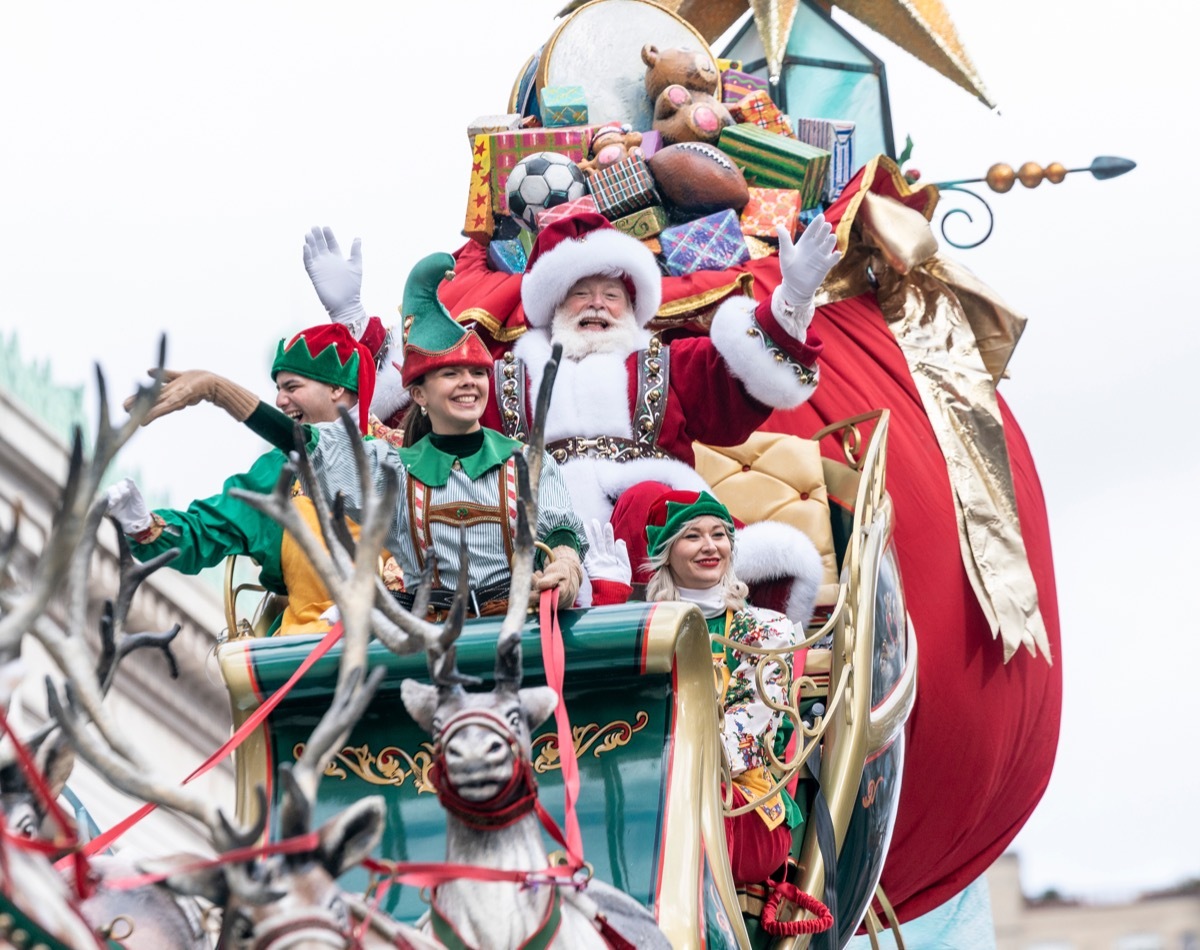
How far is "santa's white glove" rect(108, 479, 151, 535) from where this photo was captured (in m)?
4.54

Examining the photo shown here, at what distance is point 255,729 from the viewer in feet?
13.8

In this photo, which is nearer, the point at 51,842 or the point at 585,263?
the point at 51,842

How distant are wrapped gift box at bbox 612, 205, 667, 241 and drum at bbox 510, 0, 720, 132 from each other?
25.8 inches

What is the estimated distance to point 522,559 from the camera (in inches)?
144

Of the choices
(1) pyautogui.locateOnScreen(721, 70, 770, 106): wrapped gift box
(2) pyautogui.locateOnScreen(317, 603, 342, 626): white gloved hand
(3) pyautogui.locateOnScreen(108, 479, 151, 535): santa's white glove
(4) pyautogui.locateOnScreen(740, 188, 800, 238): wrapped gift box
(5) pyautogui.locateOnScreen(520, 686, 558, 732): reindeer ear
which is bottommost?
(2) pyautogui.locateOnScreen(317, 603, 342, 626): white gloved hand

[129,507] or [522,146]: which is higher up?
[522,146]

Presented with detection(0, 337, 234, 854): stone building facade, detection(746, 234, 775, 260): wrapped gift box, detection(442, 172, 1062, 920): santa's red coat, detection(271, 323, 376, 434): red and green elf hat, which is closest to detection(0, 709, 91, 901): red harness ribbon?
detection(271, 323, 376, 434): red and green elf hat

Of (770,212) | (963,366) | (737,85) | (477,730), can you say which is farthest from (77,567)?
(737,85)

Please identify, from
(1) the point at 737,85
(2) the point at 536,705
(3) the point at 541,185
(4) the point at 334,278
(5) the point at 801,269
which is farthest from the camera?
(1) the point at 737,85

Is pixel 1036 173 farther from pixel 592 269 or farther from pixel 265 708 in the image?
pixel 265 708

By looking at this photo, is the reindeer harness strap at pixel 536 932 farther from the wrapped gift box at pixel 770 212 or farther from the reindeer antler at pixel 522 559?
the wrapped gift box at pixel 770 212

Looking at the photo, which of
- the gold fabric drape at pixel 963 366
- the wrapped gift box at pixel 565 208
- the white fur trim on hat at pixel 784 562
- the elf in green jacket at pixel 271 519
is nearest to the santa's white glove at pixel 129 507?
the elf in green jacket at pixel 271 519

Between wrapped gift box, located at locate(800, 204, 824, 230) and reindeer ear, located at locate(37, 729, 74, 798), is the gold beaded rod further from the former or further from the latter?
reindeer ear, located at locate(37, 729, 74, 798)

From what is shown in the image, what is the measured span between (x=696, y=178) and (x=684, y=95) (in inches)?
18.2
